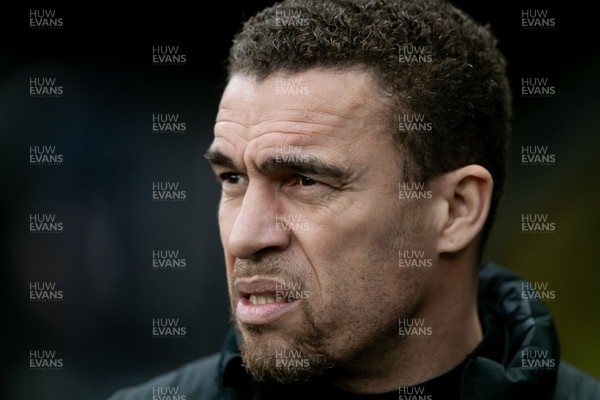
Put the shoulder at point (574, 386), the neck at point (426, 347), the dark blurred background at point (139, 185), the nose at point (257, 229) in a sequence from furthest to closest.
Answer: the dark blurred background at point (139, 185), the shoulder at point (574, 386), the neck at point (426, 347), the nose at point (257, 229)

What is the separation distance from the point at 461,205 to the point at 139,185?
3394 millimetres

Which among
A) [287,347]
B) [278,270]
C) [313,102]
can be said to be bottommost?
[287,347]

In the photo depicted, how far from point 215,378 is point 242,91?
1.28 meters

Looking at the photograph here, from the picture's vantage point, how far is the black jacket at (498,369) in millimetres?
2973

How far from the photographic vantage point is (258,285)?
9.67 ft

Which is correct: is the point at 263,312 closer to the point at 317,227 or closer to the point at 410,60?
the point at 317,227

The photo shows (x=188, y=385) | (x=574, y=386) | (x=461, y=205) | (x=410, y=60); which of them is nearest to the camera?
(x=410, y=60)

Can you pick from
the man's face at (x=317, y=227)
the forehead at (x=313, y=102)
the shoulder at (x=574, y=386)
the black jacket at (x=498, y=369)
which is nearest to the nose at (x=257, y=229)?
the man's face at (x=317, y=227)

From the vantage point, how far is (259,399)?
3.21 m

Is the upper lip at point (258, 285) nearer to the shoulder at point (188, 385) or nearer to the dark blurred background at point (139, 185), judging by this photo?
the shoulder at point (188, 385)

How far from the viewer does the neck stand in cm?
311

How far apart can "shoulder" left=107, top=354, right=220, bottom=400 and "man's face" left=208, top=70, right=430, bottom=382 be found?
0.63 metres

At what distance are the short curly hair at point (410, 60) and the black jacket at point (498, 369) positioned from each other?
47 centimetres

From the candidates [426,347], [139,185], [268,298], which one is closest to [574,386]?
[426,347]
